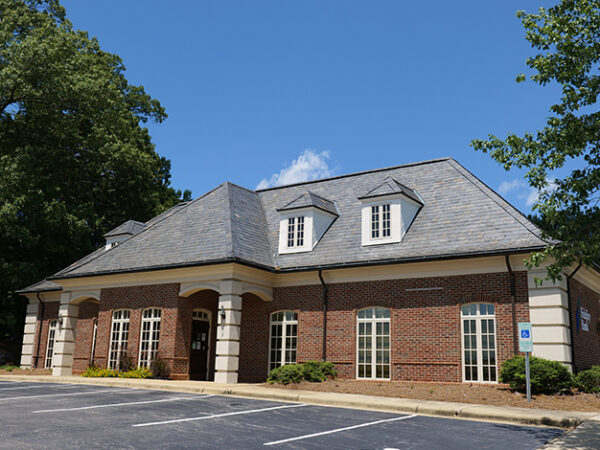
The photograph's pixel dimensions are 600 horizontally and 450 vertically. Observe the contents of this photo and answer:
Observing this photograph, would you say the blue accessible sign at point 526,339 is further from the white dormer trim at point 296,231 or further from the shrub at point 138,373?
the shrub at point 138,373

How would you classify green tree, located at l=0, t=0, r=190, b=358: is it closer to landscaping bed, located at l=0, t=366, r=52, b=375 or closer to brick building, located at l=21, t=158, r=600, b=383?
landscaping bed, located at l=0, t=366, r=52, b=375

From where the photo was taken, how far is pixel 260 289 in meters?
21.3

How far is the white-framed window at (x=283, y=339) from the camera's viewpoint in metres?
21.2

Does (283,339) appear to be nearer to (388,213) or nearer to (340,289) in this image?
(340,289)

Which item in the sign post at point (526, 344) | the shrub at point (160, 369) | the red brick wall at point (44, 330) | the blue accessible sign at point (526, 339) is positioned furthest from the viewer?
the red brick wall at point (44, 330)

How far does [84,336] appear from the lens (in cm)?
2519

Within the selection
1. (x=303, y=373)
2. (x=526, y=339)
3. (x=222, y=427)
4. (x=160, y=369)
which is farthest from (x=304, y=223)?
(x=222, y=427)

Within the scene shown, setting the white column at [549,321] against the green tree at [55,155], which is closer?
the white column at [549,321]

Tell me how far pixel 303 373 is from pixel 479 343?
5.76m

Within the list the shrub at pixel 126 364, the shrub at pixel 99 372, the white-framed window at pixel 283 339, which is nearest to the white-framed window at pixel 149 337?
the shrub at pixel 126 364

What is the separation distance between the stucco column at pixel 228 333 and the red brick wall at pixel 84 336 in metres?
8.25

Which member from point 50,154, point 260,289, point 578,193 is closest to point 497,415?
point 578,193

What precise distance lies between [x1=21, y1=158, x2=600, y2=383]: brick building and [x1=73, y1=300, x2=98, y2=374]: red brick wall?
7 centimetres

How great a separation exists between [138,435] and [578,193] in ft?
31.1
